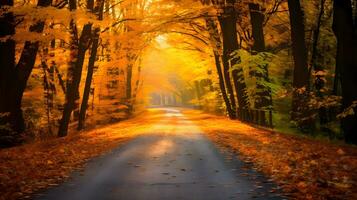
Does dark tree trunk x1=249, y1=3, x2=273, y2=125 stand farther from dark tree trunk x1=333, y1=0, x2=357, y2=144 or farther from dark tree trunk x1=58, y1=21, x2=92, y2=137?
dark tree trunk x1=58, y1=21, x2=92, y2=137

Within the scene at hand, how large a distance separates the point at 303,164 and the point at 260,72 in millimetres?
12048

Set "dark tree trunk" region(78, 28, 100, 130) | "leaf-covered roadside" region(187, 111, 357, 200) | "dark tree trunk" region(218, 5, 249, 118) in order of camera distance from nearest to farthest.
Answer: "leaf-covered roadside" region(187, 111, 357, 200) < "dark tree trunk" region(78, 28, 100, 130) < "dark tree trunk" region(218, 5, 249, 118)

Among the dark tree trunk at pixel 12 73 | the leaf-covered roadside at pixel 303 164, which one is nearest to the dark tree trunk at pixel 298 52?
the leaf-covered roadside at pixel 303 164

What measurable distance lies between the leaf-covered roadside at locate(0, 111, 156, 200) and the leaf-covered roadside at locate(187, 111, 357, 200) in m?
4.75

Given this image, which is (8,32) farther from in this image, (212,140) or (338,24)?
(338,24)

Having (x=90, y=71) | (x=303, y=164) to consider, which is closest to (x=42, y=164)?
(x=303, y=164)

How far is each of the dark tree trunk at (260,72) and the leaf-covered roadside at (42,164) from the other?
8477 mm

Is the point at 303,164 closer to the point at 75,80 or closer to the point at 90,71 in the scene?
the point at 75,80

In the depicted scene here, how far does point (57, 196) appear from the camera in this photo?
27.7 ft

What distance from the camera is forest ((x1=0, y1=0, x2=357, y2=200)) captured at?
10828 millimetres

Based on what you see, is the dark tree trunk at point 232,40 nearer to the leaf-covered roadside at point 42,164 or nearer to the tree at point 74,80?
the tree at point 74,80

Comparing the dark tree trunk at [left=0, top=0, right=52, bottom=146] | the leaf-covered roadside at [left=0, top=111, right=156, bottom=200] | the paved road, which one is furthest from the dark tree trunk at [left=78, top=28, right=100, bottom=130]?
the paved road

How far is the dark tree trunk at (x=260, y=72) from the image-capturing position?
23.2m

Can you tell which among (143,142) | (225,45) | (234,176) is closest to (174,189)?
(234,176)
